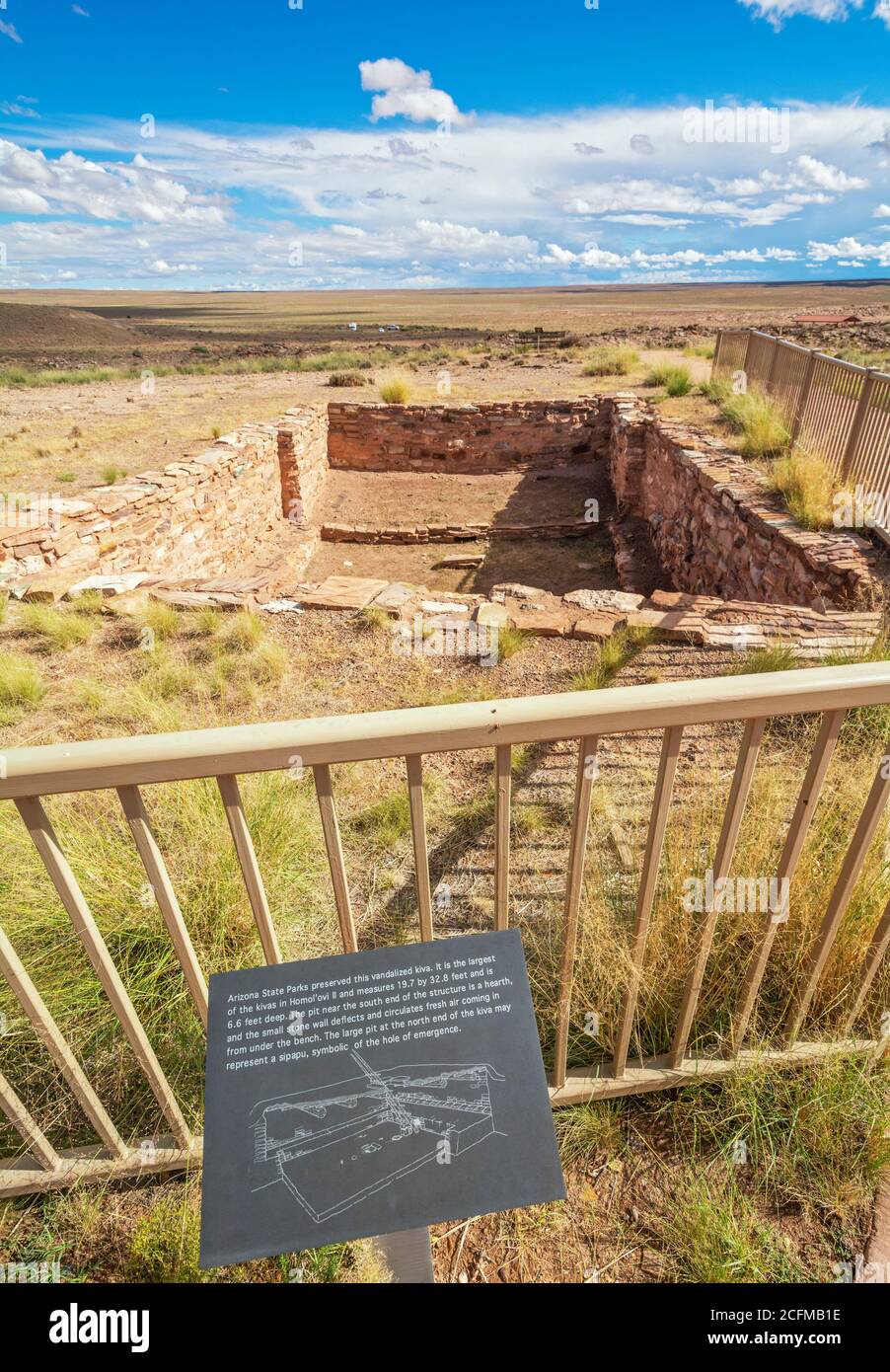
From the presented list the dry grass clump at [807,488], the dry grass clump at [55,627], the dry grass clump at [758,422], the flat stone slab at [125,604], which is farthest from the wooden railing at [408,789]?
the dry grass clump at [758,422]

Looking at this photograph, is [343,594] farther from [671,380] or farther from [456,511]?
[671,380]

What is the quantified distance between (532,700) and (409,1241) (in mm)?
1021

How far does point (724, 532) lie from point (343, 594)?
418 centimetres

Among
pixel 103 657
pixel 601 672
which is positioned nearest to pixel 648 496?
pixel 601 672

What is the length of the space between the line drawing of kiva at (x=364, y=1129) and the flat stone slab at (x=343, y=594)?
15.8ft

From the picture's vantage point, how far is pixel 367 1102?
1.21m

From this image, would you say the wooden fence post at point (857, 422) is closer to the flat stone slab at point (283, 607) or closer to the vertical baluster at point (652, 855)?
the flat stone slab at point (283, 607)

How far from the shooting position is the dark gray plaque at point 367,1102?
45.3 inches

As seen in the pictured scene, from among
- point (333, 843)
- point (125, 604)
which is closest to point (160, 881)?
point (333, 843)

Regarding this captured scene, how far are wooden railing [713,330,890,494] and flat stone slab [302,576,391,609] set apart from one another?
15.5 feet

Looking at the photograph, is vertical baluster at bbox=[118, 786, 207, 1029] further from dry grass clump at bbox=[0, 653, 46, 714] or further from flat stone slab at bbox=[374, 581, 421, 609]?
flat stone slab at bbox=[374, 581, 421, 609]
